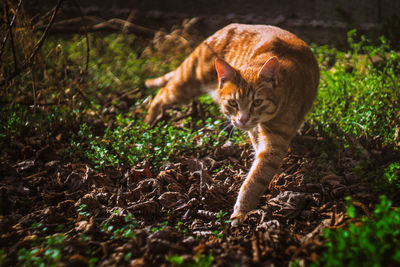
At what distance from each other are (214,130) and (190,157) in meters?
0.53

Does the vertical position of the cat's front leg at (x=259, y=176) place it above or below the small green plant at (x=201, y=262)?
below

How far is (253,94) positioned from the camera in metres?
2.92

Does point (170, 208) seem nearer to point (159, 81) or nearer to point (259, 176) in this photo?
point (259, 176)

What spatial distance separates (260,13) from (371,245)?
237 inches

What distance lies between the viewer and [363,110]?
3389mm

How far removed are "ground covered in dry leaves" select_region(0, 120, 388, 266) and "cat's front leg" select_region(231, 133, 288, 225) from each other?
0.10 meters

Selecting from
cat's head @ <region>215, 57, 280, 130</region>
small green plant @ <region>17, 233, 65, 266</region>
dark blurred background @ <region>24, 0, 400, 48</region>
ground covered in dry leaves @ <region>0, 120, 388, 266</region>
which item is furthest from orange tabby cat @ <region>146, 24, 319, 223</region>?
dark blurred background @ <region>24, 0, 400, 48</region>

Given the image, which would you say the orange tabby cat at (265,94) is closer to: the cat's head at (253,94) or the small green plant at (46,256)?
the cat's head at (253,94)

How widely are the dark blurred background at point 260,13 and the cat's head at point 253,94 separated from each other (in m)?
3.56

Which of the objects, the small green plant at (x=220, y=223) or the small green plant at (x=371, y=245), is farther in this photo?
the small green plant at (x=220, y=223)

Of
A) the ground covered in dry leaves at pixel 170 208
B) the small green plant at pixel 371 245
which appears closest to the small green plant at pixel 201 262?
the ground covered in dry leaves at pixel 170 208

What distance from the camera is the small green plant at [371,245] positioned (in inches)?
60.7

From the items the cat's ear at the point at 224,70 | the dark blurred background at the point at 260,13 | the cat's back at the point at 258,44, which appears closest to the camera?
the cat's ear at the point at 224,70

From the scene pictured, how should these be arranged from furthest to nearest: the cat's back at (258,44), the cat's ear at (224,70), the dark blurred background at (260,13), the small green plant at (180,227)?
the dark blurred background at (260,13)
the cat's back at (258,44)
the cat's ear at (224,70)
the small green plant at (180,227)
